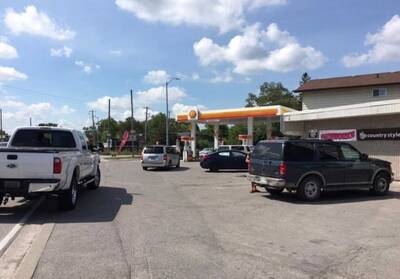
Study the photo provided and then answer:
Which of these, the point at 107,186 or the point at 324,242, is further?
the point at 107,186

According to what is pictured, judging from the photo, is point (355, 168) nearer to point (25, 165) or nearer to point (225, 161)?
point (25, 165)

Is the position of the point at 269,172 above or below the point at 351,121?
below

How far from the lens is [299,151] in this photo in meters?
14.4

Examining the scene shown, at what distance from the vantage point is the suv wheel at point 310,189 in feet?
46.5

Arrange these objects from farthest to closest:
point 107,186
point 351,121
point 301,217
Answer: point 351,121, point 107,186, point 301,217

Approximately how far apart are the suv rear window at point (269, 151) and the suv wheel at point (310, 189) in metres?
1.10

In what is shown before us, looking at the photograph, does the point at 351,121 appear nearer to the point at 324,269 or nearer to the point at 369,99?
the point at 324,269

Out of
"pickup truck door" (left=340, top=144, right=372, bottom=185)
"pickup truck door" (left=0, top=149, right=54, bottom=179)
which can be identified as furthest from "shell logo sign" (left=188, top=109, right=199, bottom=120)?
"pickup truck door" (left=0, top=149, right=54, bottom=179)

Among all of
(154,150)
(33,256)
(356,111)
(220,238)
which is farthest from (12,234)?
(154,150)

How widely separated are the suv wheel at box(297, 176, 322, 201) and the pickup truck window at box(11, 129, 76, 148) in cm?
718

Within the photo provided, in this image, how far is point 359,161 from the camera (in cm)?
1527

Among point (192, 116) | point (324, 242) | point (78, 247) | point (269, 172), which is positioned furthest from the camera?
point (192, 116)

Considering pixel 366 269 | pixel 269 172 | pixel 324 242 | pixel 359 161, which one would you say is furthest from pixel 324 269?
pixel 359 161

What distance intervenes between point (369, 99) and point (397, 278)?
118ft
